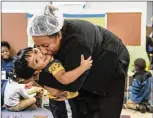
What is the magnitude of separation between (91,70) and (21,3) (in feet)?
3.16

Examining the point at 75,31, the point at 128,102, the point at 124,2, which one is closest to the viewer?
the point at 75,31

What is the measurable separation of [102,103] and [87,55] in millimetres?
302

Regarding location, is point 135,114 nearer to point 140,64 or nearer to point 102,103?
point 140,64

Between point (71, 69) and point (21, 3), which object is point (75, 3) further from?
point (71, 69)

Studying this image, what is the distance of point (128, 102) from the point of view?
2.07m

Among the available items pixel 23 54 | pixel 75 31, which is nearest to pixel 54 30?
pixel 75 31

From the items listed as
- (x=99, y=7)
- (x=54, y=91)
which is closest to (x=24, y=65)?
(x=54, y=91)

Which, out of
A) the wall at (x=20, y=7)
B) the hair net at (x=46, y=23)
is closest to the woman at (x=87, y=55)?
the hair net at (x=46, y=23)

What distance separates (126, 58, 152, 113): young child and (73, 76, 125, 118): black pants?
711mm

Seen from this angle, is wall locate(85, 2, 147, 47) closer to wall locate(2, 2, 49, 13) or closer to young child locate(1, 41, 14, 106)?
wall locate(2, 2, 49, 13)

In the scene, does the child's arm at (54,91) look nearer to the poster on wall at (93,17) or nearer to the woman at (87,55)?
the woman at (87,55)

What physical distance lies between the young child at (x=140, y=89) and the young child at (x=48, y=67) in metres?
0.82

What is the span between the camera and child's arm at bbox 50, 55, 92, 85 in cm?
116

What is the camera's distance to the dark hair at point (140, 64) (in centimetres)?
198
